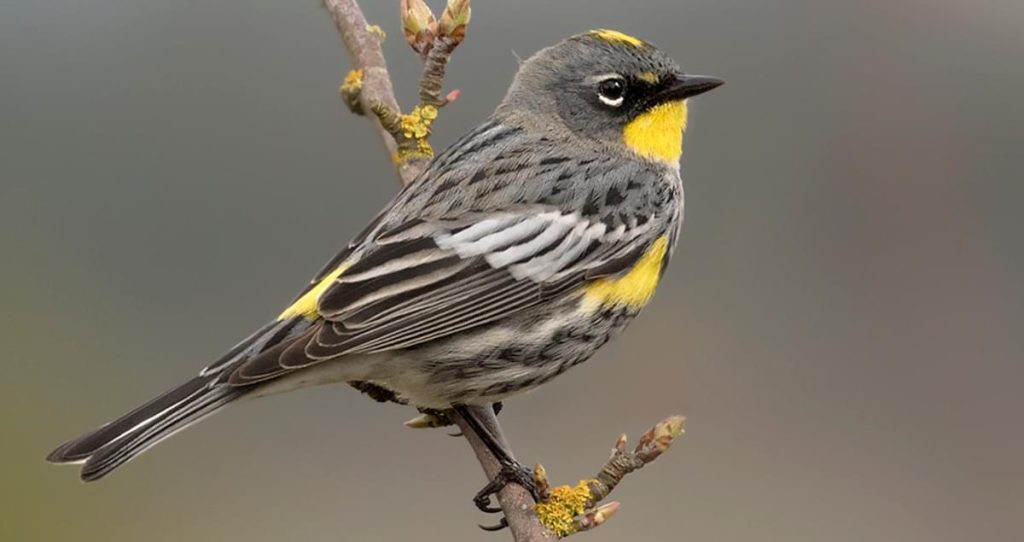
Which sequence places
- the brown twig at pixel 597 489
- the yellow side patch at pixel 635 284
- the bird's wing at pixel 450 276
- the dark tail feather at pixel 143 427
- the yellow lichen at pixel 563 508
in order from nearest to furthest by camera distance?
the brown twig at pixel 597 489 < the dark tail feather at pixel 143 427 < the yellow lichen at pixel 563 508 < the bird's wing at pixel 450 276 < the yellow side patch at pixel 635 284

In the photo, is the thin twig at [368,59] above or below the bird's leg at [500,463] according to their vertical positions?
above

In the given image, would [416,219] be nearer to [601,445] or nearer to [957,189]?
[601,445]

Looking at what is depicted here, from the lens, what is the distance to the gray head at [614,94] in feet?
16.8

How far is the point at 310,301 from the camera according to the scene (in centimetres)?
458

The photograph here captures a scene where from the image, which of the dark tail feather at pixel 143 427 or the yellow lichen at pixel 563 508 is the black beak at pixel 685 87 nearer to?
the yellow lichen at pixel 563 508

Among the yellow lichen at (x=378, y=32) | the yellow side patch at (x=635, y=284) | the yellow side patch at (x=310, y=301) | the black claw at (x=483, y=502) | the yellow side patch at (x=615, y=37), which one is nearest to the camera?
the yellow side patch at (x=310, y=301)

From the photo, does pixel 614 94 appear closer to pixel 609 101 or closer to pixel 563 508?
pixel 609 101

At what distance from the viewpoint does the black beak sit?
5035mm

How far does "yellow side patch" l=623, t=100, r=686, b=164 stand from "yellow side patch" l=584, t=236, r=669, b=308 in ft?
1.25

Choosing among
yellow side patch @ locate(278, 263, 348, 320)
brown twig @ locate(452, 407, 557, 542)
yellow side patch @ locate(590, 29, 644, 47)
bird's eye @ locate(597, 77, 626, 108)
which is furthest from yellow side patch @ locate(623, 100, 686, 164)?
yellow side patch @ locate(278, 263, 348, 320)

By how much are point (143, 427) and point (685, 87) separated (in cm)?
235

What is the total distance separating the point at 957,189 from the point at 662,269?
208 inches

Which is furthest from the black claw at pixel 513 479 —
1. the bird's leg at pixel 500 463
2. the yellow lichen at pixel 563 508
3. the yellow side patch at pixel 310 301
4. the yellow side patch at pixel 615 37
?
the yellow side patch at pixel 615 37

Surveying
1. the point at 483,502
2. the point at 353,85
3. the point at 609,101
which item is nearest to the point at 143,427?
the point at 483,502
